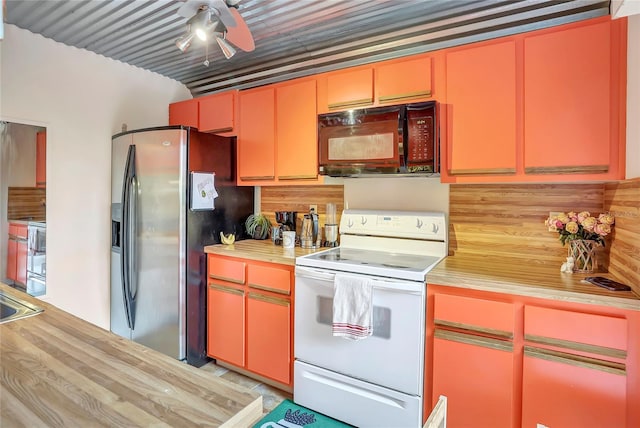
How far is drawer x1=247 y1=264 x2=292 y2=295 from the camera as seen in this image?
7.33 feet

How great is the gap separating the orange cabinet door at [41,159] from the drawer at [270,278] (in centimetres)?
176

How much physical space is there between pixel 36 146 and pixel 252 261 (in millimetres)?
1881

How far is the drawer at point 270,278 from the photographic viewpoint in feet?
7.33

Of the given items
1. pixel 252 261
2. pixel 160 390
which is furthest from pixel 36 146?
pixel 160 390

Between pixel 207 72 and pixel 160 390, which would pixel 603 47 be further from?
pixel 207 72

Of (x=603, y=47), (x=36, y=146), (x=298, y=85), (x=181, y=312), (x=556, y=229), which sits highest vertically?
(x=298, y=85)

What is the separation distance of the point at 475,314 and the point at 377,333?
1.70 feet

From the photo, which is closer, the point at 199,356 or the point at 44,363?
the point at 44,363

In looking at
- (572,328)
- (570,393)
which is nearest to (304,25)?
(572,328)

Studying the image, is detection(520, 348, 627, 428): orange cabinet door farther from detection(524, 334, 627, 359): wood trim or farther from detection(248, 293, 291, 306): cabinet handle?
detection(248, 293, 291, 306): cabinet handle

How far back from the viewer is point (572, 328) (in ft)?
4.75

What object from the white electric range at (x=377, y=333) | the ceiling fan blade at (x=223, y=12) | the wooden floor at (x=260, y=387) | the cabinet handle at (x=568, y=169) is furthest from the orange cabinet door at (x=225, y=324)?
the cabinet handle at (x=568, y=169)

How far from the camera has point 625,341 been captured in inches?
53.8

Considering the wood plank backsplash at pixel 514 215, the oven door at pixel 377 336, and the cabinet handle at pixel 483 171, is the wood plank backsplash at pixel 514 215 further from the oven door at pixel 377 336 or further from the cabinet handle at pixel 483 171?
the oven door at pixel 377 336
